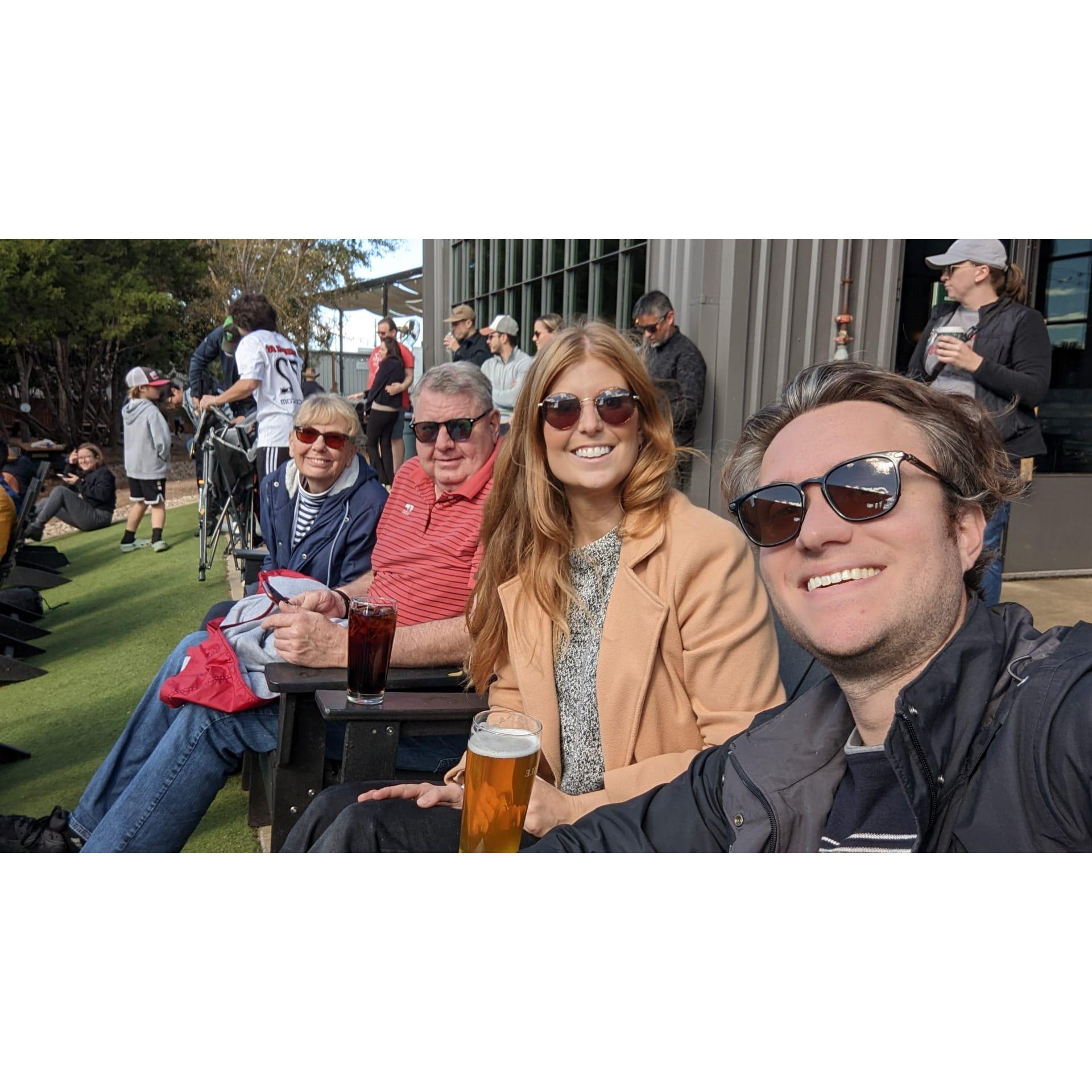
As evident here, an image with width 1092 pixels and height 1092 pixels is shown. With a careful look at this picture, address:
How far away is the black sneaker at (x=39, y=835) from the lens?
2639mm

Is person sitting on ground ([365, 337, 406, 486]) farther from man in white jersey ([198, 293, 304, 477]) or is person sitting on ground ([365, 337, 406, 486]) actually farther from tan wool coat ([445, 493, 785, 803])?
tan wool coat ([445, 493, 785, 803])

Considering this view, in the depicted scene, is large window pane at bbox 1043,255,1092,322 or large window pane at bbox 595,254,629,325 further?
large window pane at bbox 595,254,629,325

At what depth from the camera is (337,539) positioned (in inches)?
133

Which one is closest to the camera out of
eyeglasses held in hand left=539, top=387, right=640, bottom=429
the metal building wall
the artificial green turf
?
eyeglasses held in hand left=539, top=387, right=640, bottom=429

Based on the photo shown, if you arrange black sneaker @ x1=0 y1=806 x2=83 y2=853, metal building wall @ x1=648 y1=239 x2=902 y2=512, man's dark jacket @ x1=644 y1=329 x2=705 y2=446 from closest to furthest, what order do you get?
black sneaker @ x1=0 y1=806 x2=83 y2=853, man's dark jacket @ x1=644 y1=329 x2=705 y2=446, metal building wall @ x1=648 y1=239 x2=902 y2=512

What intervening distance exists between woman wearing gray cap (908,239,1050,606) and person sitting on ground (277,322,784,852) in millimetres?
1963

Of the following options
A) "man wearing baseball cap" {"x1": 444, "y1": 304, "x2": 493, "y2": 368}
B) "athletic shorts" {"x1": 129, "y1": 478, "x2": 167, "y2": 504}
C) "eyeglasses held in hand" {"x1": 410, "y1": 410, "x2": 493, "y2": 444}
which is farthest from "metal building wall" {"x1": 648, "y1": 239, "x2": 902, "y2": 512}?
"athletic shorts" {"x1": 129, "y1": 478, "x2": 167, "y2": 504}

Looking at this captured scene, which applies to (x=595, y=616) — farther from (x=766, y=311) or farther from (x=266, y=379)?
(x=266, y=379)

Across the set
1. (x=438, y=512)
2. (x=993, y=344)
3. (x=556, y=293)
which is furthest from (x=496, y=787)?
(x=556, y=293)

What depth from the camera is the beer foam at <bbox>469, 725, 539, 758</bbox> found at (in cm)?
149

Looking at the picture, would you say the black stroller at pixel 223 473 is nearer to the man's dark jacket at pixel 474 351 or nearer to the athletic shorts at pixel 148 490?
the athletic shorts at pixel 148 490
